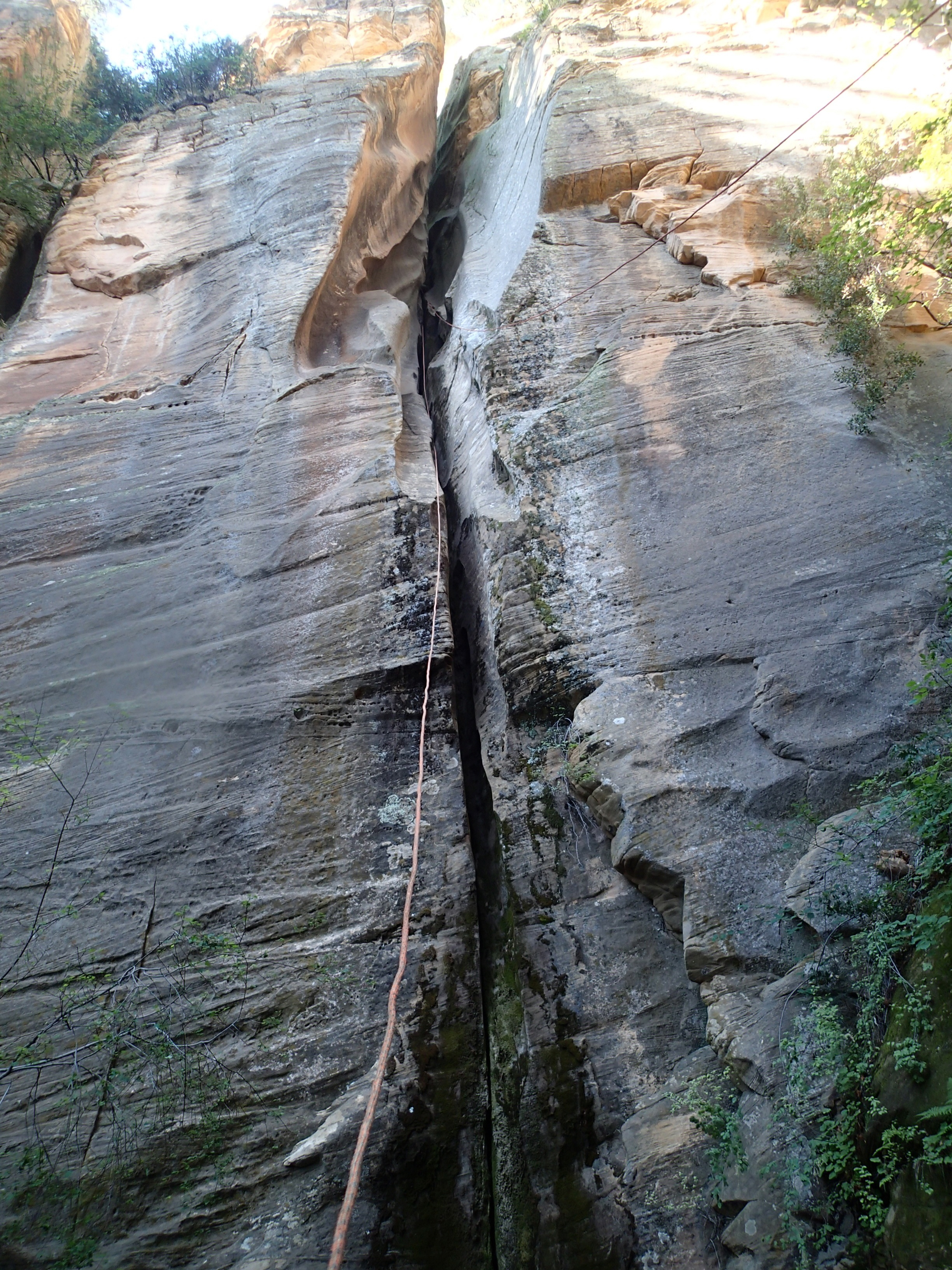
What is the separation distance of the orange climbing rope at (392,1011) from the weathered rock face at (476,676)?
11 centimetres

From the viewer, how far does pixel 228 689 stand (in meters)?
6.59

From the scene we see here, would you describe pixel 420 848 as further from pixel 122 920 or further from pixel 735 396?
pixel 735 396

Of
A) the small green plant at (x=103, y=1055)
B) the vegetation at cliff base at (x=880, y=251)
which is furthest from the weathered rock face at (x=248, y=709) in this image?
the vegetation at cliff base at (x=880, y=251)

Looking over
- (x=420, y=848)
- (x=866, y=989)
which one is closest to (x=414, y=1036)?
(x=420, y=848)

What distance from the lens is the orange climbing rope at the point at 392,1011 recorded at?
Result: 140 inches

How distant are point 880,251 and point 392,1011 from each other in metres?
7.48

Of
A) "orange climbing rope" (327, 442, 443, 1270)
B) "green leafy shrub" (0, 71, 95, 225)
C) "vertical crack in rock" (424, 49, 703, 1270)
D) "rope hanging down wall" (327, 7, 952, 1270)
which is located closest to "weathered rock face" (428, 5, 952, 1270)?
"vertical crack in rock" (424, 49, 703, 1270)

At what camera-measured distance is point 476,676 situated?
7.49 meters

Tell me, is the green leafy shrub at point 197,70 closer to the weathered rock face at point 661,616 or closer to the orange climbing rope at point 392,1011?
the weathered rock face at point 661,616

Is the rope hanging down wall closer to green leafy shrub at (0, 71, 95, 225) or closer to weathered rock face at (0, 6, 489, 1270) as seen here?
weathered rock face at (0, 6, 489, 1270)

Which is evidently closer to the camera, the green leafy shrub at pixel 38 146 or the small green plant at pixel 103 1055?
the small green plant at pixel 103 1055

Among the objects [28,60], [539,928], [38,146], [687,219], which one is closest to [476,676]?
[539,928]

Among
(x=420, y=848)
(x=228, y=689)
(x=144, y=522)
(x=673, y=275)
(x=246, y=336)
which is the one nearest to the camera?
(x=420, y=848)

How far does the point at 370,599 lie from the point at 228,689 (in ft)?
4.70
